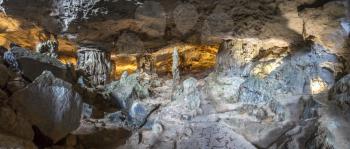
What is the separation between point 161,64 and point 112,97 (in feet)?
18.7

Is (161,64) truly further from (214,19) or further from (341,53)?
(341,53)

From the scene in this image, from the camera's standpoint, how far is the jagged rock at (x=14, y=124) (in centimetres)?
582

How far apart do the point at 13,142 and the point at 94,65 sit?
8.37 metres

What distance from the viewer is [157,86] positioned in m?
14.7

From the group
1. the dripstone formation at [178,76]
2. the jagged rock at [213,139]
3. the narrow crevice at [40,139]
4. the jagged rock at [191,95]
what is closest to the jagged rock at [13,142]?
the dripstone formation at [178,76]

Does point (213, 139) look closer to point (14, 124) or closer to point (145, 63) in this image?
point (14, 124)

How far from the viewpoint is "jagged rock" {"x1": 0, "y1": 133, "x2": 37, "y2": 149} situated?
5.33 m

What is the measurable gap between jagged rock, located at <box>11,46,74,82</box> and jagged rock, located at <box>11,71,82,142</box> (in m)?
1.81

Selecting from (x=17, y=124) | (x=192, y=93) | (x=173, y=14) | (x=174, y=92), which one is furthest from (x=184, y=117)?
(x=17, y=124)

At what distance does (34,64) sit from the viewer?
369 inches

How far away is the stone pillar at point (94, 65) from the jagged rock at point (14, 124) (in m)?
7.05

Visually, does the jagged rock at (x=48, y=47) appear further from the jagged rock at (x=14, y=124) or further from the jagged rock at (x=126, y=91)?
the jagged rock at (x=14, y=124)

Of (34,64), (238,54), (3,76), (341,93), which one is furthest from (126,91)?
(341,93)

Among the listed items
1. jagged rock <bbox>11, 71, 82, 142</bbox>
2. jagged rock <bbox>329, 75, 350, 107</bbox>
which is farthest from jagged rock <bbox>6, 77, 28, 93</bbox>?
jagged rock <bbox>329, 75, 350, 107</bbox>
